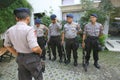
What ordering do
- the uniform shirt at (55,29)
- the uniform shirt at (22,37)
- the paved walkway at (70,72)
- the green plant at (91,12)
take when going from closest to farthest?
the uniform shirt at (22,37) → the paved walkway at (70,72) → the uniform shirt at (55,29) → the green plant at (91,12)

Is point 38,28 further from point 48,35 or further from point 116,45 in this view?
point 116,45

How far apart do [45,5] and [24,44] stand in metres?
12.8

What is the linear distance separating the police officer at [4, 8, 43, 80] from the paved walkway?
2.55m

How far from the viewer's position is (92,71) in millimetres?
7074

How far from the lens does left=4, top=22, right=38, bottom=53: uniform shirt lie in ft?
12.3

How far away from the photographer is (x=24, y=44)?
386 centimetres

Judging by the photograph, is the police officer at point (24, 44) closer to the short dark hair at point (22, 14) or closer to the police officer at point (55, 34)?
the short dark hair at point (22, 14)

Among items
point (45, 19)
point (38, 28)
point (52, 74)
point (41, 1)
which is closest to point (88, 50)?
point (52, 74)

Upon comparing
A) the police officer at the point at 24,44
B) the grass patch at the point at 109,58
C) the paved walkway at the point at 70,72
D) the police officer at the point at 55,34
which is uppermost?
the police officer at the point at 24,44

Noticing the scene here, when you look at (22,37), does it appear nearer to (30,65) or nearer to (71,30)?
(30,65)

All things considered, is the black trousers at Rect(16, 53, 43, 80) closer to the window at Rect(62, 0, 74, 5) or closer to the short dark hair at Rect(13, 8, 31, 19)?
the short dark hair at Rect(13, 8, 31, 19)

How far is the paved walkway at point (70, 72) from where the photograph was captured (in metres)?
6.58

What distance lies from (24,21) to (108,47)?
839 cm

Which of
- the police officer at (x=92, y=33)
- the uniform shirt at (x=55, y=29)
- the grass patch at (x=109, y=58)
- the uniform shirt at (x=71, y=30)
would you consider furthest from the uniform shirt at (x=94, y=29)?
the grass patch at (x=109, y=58)
